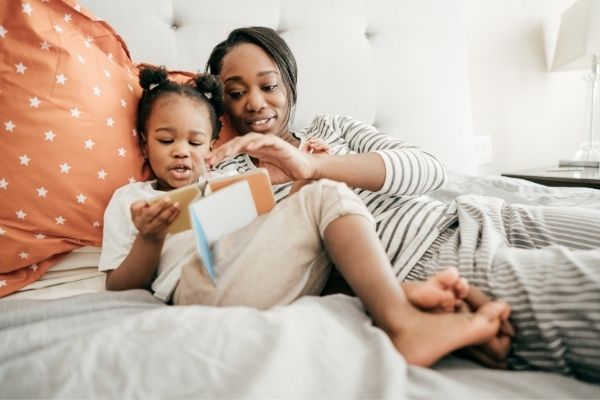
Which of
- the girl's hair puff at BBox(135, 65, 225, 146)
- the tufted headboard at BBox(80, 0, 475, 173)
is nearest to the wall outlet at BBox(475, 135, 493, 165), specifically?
the tufted headboard at BBox(80, 0, 475, 173)

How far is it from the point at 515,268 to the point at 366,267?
198mm

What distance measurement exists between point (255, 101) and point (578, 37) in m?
1.49

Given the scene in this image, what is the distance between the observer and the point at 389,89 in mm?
1424

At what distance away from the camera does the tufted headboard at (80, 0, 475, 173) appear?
1.24 meters

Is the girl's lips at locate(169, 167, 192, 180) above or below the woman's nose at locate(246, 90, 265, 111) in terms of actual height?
below

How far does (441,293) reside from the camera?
1.65ft

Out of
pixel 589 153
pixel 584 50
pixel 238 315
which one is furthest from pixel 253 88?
pixel 589 153

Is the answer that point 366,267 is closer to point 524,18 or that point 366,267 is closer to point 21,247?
point 21,247

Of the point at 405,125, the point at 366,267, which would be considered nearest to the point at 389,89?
the point at 405,125

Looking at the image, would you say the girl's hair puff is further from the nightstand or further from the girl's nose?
the nightstand

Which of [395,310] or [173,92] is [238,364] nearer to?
[395,310]

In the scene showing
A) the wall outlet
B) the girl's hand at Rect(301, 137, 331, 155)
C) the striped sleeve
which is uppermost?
the girl's hand at Rect(301, 137, 331, 155)

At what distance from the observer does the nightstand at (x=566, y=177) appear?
4.62 feet

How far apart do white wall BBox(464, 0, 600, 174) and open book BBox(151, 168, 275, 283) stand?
1.57m
